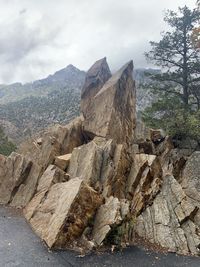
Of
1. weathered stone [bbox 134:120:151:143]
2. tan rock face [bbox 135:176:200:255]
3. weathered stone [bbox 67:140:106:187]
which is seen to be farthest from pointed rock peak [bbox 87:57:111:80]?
tan rock face [bbox 135:176:200:255]

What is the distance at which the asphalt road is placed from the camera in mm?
16203

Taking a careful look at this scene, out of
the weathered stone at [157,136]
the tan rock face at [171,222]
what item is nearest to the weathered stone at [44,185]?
the tan rock face at [171,222]

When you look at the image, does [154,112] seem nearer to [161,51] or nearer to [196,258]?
[161,51]

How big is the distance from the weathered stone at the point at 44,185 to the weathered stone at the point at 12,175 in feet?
9.44

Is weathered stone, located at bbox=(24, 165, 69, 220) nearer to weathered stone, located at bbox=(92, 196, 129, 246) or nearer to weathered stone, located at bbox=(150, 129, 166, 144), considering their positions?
weathered stone, located at bbox=(92, 196, 129, 246)

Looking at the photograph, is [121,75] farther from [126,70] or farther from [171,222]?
[171,222]

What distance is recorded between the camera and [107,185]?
23.1 metres

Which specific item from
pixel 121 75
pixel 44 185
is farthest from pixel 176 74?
pixel 44 185

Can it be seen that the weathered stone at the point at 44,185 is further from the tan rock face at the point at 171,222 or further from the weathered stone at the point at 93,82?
the weathered stone at the point at 93,82

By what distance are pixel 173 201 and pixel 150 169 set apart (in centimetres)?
311

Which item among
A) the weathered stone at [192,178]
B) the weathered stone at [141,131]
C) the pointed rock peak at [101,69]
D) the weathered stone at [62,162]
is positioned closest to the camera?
the weathered stone at [192,178]

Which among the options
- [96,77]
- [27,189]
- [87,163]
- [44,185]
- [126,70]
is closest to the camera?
[87,163]

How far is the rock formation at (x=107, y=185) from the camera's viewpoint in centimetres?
1922

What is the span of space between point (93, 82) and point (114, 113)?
9186 millimetres
